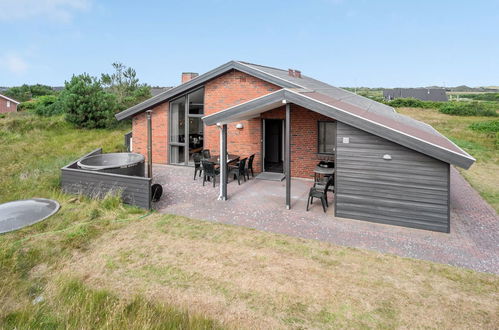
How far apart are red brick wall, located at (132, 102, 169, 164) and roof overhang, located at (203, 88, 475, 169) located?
19.4 feet

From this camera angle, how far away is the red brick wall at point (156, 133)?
1518 cm

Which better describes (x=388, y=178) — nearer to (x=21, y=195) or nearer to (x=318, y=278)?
(x=318, y=278)

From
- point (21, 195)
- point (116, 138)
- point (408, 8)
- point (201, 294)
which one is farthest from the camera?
point (408, 8)

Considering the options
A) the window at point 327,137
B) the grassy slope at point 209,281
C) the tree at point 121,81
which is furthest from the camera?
the tree at point 121,81

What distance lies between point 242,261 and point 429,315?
124 inches

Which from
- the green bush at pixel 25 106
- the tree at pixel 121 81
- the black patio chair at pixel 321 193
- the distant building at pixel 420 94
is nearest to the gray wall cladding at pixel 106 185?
the black patio chair at pixel 321 193

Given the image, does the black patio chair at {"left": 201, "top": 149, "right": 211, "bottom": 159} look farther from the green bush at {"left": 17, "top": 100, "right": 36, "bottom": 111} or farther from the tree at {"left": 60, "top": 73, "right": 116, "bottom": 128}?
the green bush at {"left": 17, "top": 100, "right": 36, "bottom": 111}

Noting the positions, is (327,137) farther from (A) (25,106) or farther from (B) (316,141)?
(A) (25,106)

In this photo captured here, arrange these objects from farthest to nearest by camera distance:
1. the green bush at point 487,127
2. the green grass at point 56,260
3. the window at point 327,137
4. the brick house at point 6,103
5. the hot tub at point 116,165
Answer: the brick house at point 6,103 < the green bush at point 487,127 < the window at point 327,137 < the hot tub at point 116,165 < the green grass at point 56,260

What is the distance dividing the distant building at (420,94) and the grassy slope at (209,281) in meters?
60.6

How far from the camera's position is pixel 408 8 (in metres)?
24.9

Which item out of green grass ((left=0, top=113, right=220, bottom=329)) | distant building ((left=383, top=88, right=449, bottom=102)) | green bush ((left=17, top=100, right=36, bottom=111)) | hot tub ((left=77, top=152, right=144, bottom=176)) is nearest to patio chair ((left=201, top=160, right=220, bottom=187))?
hot tub ((left=77, top=152, right=144, bottom=176))

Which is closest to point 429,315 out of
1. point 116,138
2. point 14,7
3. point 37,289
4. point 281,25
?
point 37,289

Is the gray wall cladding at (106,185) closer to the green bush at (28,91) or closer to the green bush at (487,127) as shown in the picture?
the green bush at (487,127)
